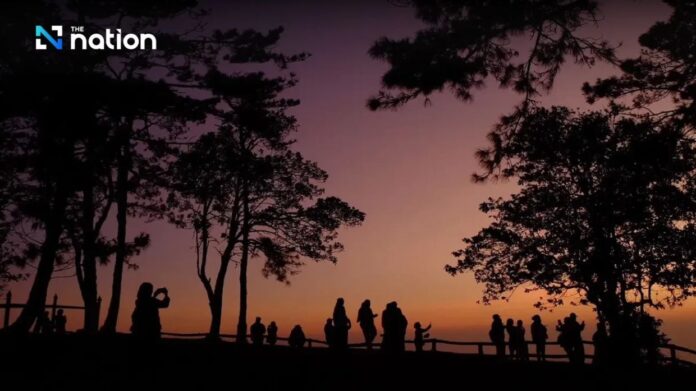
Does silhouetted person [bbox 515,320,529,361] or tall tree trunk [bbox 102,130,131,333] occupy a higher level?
tall tree trunk [bbox 102,130,131,333]

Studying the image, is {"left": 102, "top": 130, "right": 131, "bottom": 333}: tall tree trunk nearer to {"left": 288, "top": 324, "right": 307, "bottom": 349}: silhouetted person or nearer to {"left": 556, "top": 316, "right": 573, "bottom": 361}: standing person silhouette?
{"left": 288, "top": 324, "right": 307, "bottom": 349}: silhouetted person

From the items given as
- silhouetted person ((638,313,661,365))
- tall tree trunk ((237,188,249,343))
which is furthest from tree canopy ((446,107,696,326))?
tall tree trunk ((237,188,249,343))

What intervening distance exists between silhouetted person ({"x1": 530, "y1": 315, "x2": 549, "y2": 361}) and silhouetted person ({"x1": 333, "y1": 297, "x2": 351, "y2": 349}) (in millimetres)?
7636

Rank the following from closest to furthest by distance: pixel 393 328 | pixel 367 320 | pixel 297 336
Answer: pixel 393 328, pixel 367 320, pixel 297 336

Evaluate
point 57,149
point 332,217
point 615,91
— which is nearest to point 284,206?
point 332,217

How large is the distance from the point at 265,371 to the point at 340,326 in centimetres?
397

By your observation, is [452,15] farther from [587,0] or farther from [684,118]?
[684,118]

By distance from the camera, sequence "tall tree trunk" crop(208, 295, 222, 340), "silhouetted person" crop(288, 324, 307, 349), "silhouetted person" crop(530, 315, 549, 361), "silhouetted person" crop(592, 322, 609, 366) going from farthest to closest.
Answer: "tall tree trunk" crop(208, 295, 222, 340) → "silhouetted person" crop(288, 324, 307, 349) → "silhouetted person" crop(530, 315, 549, 361) → "silhouetted person" crop(592, 322, 609, 366)

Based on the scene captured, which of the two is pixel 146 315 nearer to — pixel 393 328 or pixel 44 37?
pixel 393 328

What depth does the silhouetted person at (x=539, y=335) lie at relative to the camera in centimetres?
2053

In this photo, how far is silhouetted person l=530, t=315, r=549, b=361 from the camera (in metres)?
20.5

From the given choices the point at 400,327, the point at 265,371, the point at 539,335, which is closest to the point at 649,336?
the point at 539,335
